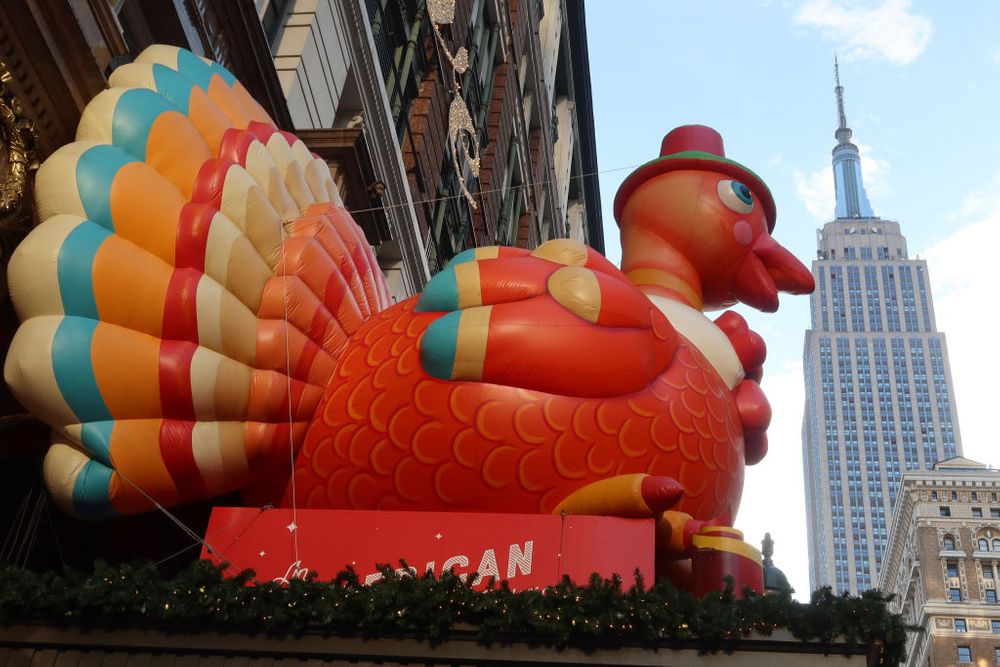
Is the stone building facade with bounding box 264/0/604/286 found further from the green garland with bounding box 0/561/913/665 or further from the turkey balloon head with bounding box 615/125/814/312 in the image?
the green garland with bounding box 0/561/913/665

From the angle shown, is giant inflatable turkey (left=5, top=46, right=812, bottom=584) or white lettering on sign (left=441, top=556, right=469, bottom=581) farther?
white lettering on sign (left=441, top=556, right=469, bottom=581)

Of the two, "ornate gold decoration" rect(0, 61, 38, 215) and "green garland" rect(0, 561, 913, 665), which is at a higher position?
"ornate gold decoration" rect(0, 61, 38, 215)

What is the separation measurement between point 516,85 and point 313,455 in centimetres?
1919

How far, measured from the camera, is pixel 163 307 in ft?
19.4

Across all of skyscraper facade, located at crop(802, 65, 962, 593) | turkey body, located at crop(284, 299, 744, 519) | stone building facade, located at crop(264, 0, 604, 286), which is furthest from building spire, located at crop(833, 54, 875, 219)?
turkey body, located at crop(284, 299, 744, 519)

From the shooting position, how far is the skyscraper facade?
117 meters

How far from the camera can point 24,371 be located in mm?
5570

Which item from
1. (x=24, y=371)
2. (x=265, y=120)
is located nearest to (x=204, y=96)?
(x=265, y=120)

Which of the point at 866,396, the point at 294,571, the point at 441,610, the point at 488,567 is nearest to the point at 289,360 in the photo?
the point at 294,571

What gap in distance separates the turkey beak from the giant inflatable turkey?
1425mm

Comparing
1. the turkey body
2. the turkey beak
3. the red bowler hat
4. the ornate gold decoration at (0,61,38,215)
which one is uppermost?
the red bowler hat

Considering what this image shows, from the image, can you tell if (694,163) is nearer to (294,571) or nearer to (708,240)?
(708,240)

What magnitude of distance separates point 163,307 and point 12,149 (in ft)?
5.49

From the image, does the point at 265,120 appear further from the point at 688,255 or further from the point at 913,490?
the point at 913,490
